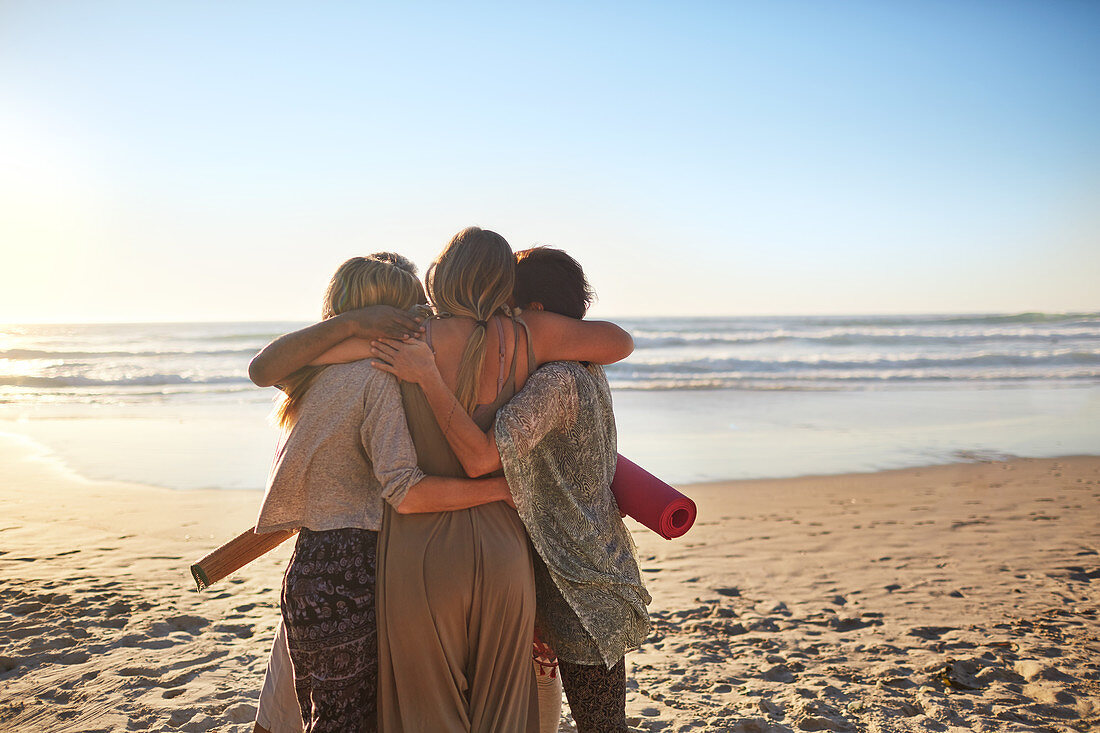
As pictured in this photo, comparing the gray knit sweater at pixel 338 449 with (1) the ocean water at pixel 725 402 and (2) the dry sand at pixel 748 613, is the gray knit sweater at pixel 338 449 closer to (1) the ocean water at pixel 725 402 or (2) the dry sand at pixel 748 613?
(2) the dry sand at pixel 748 613

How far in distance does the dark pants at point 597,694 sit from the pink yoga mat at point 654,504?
1.34 feet

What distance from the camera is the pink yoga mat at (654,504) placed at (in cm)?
219

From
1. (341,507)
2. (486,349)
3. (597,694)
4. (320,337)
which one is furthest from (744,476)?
(320,337)

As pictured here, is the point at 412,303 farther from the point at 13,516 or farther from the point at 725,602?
the point at 13,516

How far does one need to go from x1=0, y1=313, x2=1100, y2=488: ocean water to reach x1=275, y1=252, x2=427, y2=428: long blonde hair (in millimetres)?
5514

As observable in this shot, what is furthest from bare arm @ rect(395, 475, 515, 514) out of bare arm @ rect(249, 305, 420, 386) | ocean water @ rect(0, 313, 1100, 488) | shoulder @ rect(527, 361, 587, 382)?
ocean water @ rect(0, 313, 1100, 488)

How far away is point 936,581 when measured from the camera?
493cm

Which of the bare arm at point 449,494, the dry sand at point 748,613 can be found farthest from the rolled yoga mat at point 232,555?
the dry sand at point 748,613

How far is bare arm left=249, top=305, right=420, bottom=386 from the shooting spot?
79.7 inches

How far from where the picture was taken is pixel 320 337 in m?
2.04

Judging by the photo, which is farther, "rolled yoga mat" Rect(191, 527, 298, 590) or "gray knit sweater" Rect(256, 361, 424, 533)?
"rolled yoga mat" Rect(191, 527, 298, 590)

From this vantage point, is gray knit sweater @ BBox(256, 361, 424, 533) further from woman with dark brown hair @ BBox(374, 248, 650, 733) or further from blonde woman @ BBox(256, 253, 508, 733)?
woman with dark brown hair @ BBox(374, 248, 650, 733)

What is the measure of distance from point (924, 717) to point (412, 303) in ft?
9.24

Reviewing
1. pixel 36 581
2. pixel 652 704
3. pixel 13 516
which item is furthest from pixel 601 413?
pixel 13 516
